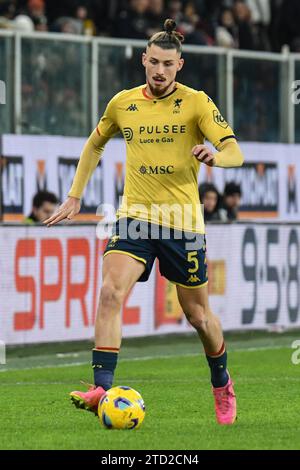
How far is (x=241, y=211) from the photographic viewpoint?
65.5 feet

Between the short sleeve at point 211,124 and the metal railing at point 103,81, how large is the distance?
7601mm

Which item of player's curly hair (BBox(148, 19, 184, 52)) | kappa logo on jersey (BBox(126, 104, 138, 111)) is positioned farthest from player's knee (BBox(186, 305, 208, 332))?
player's curly hair (BBox(148, 19, 184, 52))

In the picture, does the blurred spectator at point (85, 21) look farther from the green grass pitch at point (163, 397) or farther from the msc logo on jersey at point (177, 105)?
the msc logo on jersey at point (177, 105)

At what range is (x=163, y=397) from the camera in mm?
11609

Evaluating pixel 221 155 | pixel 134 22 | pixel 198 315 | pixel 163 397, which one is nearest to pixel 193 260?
pixel 198 315

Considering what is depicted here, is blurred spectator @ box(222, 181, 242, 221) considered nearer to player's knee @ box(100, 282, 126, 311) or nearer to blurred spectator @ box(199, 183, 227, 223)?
blurred spectator @ box(199, 183, 227, 223)

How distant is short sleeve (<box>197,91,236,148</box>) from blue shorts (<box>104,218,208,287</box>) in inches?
27.0

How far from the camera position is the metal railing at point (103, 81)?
56.1 ft

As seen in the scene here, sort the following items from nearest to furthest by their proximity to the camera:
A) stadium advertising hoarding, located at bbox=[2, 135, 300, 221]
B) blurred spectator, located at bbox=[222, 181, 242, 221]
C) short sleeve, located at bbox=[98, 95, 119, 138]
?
short sleeve, located at bbox=[98, 95, 119, 138] < stadium advertising hoarding, located at bbox=[2, 135, 300, 221] < blurred spectator, located at bbox=[222, 181, 242, 221]

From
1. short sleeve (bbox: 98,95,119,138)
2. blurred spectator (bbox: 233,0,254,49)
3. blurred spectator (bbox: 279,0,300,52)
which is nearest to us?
short sleeve (bbox: 98,95,119,138)

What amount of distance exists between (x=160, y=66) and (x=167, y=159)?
625 millimetres

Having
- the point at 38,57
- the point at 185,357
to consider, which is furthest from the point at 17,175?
the point at 185,357

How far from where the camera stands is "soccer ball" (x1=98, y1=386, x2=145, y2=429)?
909 centimetres

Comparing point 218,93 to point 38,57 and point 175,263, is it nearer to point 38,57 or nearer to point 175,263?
point 38,57
